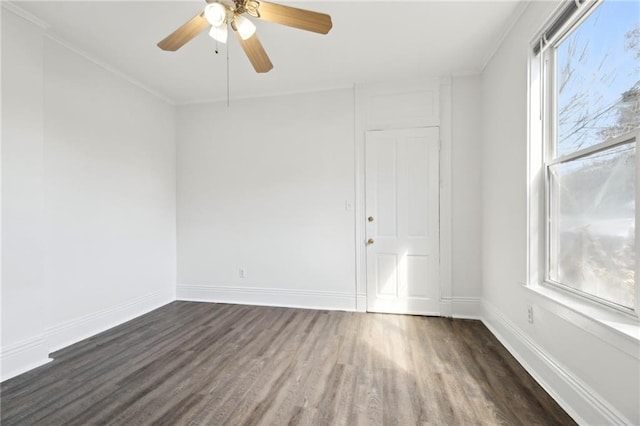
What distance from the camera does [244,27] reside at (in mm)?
1610

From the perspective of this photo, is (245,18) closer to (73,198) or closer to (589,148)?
(589,148)

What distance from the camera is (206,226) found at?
367cm

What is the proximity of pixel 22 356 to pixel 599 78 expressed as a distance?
428cm

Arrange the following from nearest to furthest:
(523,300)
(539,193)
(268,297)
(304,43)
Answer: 1. (539,193)
2. (523,300)
3. (304,43)
4. (268,297)

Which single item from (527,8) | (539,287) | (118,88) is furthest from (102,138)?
(539,287)

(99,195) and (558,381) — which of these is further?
(99,195)

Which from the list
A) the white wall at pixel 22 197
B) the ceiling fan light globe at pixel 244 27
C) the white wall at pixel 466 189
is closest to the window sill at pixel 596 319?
the white wall at pixel 466 189

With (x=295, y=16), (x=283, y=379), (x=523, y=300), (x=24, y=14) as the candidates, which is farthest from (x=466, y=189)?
(x=24, y=14)

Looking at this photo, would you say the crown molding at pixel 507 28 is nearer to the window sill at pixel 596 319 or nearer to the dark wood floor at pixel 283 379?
the window sill at pixel 596 319

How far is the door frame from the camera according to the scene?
3.03 metres

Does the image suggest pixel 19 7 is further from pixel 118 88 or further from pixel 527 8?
pixel 527 8

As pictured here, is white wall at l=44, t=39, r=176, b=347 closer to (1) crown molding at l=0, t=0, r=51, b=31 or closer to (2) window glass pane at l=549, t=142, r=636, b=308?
(1) crown molding at l=0, t=0, r=51, b=31

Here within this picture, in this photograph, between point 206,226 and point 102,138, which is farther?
point 206,226

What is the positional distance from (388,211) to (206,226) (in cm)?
245
